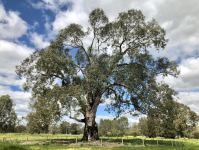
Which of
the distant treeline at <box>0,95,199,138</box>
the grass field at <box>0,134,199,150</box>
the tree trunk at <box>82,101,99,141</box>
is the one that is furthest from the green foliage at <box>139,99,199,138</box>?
the tree trunk at <box>82,101,99,141</box>

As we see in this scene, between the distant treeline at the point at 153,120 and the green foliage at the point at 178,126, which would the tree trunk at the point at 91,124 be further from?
the green foliage at the point at 178,126

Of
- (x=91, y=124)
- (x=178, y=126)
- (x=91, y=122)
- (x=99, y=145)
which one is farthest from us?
(x=178, y=126)

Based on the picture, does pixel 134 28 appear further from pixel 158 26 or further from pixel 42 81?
pixel 42 81

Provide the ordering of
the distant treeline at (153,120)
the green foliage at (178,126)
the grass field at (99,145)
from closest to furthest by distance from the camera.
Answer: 1. the grass field at (99,145)
2. the distant treeline at (153,120)
3. the green foliage at (178,126)

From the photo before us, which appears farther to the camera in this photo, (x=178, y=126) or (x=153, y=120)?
(x=178, y=126)

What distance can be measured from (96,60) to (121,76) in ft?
18.7

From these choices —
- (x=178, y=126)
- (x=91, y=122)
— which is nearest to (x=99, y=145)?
(x=91, y=122)

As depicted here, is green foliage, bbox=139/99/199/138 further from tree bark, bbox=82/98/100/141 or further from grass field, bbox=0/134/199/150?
tree bark, bbox=82/98/100/141

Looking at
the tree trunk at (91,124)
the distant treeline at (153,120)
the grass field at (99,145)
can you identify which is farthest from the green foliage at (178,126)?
the tree trunk at (91,124)

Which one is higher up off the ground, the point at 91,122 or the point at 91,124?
the point at 91,122

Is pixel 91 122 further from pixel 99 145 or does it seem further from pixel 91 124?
pixel 99 145

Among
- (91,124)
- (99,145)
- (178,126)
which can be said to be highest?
(178,126)

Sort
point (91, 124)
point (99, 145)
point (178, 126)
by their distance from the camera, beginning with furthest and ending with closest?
1. point (178, 126)
2. point (91, 124)
3. point (99, 145)

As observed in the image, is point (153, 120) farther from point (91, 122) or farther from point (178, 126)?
point (178, 126)
